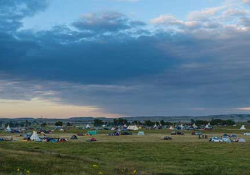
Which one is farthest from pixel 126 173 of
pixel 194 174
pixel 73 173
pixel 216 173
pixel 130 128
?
pixel 130 128

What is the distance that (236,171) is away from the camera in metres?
31.9

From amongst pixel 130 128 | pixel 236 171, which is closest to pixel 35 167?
pixel 236 171

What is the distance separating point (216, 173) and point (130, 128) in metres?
123

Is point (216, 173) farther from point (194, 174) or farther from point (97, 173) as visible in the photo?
point (97, 173)

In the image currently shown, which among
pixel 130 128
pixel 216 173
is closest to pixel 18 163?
pixel 216 173

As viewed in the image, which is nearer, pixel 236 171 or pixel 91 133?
pixel 236 171

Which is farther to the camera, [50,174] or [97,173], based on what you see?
[97,173]

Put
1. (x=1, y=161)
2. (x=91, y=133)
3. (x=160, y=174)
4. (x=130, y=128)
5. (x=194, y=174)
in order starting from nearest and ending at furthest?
(x=1, y=161) < (x=160, y=174) < (x=194, y=174) < (x=91, y=133) < (x=130, y=128)

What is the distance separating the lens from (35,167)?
24500 mm

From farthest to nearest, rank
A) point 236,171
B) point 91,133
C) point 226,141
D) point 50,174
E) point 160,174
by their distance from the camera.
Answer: point 91,133 → point 226,141 → point 236,171 → point 160,174 → point 50,174

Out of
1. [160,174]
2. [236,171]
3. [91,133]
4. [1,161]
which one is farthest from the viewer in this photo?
[91,133]

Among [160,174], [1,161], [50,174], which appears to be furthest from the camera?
[160,174]

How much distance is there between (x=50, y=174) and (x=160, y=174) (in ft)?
31.8

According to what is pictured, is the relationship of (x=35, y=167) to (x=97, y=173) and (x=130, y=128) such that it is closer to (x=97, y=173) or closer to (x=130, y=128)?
(x=97, y=173)
